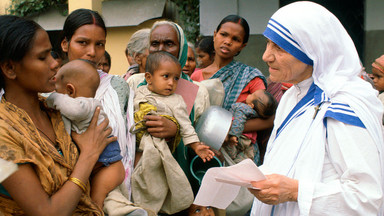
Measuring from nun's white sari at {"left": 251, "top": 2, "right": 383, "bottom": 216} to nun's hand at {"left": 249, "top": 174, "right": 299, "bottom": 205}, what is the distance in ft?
0.14

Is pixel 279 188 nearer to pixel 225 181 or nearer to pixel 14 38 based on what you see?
pixel 225 181

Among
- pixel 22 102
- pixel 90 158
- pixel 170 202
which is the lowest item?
pixel 170 202

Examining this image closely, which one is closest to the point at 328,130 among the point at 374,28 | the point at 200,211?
the point at 200,211

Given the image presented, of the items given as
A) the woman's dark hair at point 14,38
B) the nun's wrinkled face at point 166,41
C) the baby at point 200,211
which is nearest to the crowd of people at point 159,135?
the woman's dark hair at point 14,38

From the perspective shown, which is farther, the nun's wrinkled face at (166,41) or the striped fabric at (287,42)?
the nun's wrinkled face at (166,41)

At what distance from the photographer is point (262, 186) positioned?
1.83m

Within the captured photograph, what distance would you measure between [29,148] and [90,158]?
334mm

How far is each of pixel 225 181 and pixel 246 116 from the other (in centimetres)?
135

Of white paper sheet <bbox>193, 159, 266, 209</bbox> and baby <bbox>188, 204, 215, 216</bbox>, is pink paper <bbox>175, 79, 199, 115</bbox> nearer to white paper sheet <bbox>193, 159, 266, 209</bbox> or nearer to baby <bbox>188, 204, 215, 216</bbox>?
baby <bbox>188, 204, 215, 216</bbox>

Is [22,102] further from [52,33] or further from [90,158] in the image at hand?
[52,33]

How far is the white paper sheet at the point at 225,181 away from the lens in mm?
1779

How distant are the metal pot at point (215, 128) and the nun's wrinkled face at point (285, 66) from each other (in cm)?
71

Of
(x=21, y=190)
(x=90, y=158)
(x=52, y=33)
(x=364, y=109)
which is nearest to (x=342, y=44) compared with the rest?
(x=364, y=109)

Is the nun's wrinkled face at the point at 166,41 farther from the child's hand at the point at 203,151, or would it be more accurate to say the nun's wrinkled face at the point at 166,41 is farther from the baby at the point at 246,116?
the child's hand at the point at 203,151
